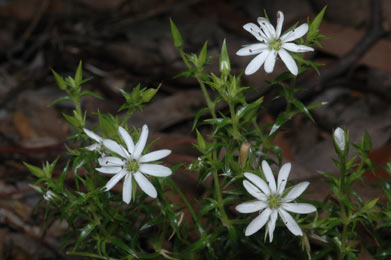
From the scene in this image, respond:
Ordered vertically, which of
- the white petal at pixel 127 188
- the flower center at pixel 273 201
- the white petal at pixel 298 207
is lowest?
the white petal at pixel 298 207

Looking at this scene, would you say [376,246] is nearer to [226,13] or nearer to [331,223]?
[331,223]

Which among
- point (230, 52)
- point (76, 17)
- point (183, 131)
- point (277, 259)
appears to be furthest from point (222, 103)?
point (76, 17)

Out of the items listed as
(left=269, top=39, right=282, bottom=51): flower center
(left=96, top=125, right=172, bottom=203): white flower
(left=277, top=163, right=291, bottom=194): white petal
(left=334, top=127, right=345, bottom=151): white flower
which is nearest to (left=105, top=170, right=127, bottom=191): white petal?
(left=96, top=125, right=172, bottom=203): white flower

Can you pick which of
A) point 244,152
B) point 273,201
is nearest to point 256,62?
point 244,152

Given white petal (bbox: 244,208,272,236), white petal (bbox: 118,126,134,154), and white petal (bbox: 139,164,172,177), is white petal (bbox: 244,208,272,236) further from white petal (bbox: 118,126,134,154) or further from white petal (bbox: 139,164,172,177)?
white petal (bbox: 118,126,134,154)

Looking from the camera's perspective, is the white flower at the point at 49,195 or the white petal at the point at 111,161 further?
the white flower at the point at 49,195

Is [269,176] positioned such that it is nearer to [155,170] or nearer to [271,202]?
[271,202]

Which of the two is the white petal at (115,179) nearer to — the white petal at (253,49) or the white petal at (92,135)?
the white petal at (92,135)

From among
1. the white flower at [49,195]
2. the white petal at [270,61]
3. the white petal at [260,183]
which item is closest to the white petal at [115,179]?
the white flower at [49,195]
